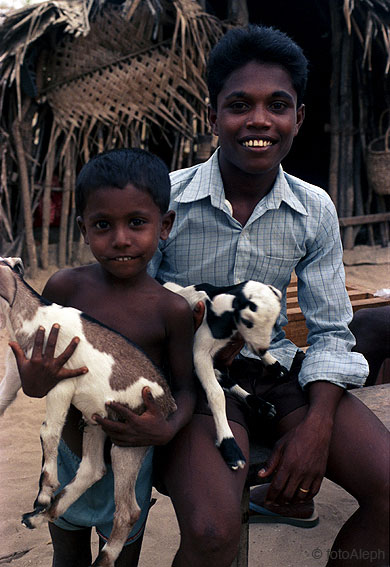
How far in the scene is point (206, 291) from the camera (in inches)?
71.5

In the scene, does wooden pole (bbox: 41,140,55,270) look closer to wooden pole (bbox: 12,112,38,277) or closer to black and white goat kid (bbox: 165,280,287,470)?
wooden pole (bbox: 12,112,38,277)

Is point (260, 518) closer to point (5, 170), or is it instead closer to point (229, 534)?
point (229, 534)

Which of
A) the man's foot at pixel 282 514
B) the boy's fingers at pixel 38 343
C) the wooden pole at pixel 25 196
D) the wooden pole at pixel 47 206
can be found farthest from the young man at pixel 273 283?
the wooden pole at pixel 47 206

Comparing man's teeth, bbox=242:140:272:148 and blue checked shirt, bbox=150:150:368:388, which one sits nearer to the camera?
man's teeth, bbox=242:140:272:148

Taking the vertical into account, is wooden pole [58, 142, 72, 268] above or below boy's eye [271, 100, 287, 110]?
below

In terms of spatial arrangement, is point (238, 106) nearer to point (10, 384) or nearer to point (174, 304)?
point (174, 304)

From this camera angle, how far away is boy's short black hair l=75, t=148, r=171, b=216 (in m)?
1.63

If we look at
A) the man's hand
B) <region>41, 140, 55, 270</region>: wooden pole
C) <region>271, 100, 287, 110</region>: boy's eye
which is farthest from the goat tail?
<region>41, 140, 55, 270</region>: wooden pole

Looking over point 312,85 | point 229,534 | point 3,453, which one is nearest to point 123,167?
point 229,534

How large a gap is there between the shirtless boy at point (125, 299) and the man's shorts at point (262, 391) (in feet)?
0.89

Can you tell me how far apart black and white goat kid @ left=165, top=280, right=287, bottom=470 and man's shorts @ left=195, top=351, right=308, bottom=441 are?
192 millimetres

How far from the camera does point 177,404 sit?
5.63ft

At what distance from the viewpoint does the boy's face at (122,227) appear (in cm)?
162

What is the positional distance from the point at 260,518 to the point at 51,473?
64.7 inches
